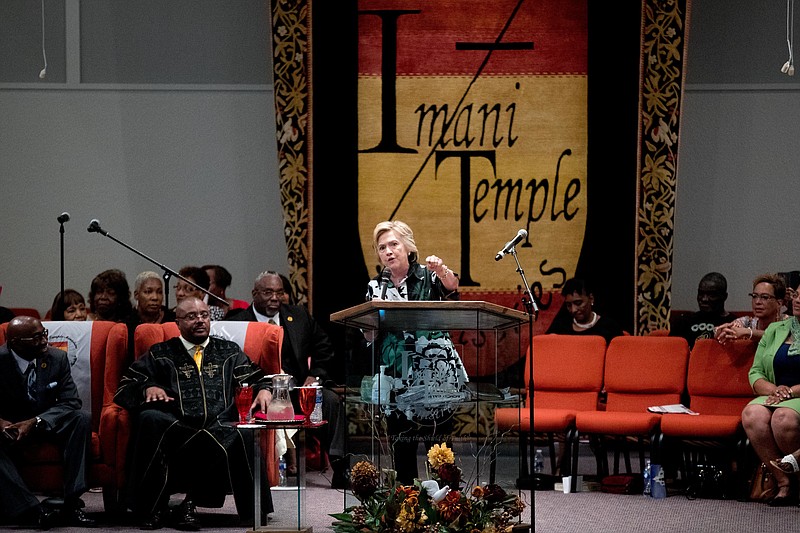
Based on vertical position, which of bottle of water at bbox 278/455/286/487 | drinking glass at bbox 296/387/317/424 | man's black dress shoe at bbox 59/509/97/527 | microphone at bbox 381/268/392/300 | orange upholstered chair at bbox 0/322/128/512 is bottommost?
man's black dress shoe at bbox 59/509/97/527

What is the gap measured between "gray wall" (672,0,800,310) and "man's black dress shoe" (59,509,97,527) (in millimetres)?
5595

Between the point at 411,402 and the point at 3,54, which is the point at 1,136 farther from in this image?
the point at 411,402

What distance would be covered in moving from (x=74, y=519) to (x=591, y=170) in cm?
458

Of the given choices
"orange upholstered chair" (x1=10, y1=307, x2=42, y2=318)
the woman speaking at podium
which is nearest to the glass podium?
the woman speaking at podium

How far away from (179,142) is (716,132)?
4.53 metres

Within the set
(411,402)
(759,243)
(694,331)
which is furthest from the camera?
(759,243)

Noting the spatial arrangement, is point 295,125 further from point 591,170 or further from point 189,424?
point 189,424

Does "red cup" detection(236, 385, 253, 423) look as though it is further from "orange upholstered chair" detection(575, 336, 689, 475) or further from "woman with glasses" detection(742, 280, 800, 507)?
"woman with glasses" detection(742, 280, 800, 507)

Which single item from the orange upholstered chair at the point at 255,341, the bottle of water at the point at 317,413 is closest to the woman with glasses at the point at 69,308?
the orange upholstered chair at the point at 255,341

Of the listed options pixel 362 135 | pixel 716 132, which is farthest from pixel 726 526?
pixel 716 132

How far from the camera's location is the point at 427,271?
5.34 metres

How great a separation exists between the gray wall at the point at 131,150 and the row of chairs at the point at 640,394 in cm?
337

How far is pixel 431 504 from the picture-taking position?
4.44m

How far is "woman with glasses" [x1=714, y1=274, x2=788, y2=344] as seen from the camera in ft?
24.1
